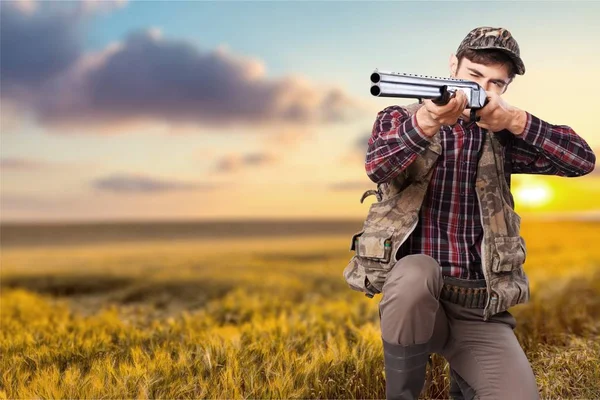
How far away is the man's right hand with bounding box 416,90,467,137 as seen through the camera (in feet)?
10.9

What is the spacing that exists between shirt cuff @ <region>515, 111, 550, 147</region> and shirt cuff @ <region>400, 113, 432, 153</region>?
2.27 ft

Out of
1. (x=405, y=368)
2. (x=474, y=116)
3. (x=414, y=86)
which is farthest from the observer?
(x=474, y=116)

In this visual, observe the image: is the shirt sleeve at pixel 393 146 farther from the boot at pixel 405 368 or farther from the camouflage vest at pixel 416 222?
the boot at pixel 405 368

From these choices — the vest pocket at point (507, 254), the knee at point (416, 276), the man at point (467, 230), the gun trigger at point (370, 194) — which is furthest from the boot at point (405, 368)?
the gun trigger at point (370, 194)

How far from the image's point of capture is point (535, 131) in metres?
3.77

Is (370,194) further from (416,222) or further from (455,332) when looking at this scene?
(455,332)

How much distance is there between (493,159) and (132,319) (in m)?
4.39

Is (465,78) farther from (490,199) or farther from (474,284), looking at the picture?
(474,284)

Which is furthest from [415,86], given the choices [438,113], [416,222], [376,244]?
[376,244]

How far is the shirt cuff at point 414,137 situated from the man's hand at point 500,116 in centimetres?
45

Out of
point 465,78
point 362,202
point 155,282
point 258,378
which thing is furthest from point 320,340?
point 155,282

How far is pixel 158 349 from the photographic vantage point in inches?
193

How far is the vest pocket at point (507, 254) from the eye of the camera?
374 cm

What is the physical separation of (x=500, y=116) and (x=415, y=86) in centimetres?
67
